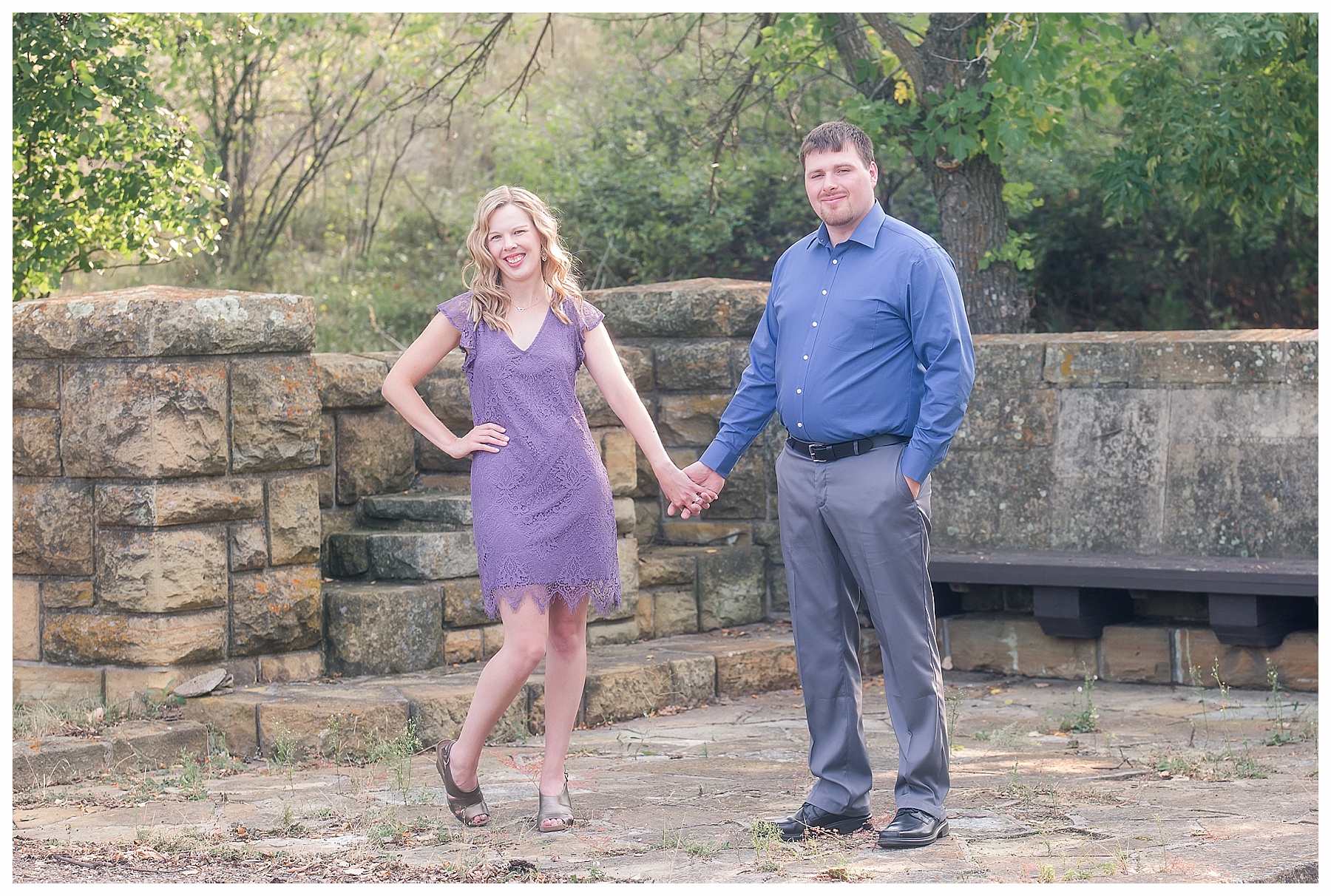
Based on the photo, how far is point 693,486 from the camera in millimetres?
4254

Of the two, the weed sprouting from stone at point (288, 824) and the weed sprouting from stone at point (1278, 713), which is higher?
the weed sprouting from stone at point (288, 824)

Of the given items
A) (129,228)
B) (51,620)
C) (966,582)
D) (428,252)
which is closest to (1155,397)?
(966,582)

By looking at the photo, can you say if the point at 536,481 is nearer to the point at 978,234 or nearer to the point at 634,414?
the point at 634,414

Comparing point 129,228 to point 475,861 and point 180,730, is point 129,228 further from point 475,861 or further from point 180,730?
point 475,861

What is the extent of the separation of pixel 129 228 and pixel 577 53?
10.6m

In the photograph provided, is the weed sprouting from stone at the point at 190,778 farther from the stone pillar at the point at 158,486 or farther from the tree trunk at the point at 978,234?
the tree trunk at the point at 978,234

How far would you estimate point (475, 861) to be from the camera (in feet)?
12.3

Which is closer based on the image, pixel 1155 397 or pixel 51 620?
pixel 51 620

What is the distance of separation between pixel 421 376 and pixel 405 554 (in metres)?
1.59

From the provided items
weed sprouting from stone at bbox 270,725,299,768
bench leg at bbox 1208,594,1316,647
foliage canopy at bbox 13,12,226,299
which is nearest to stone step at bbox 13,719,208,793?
weed sprouting from stone at bbox 270,725,299,768

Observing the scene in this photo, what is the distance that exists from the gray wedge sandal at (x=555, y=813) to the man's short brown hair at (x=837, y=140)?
1900 mm

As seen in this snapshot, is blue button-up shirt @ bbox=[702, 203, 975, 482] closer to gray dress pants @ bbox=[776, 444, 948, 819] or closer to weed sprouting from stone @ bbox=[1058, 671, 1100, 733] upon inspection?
gray dress pants @ bbox=[776, 444, 948, 819]

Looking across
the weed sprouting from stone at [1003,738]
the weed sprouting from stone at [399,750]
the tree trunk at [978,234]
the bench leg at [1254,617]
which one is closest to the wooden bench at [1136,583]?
the bench leg at [1254,617]

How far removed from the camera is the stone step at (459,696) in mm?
5008
